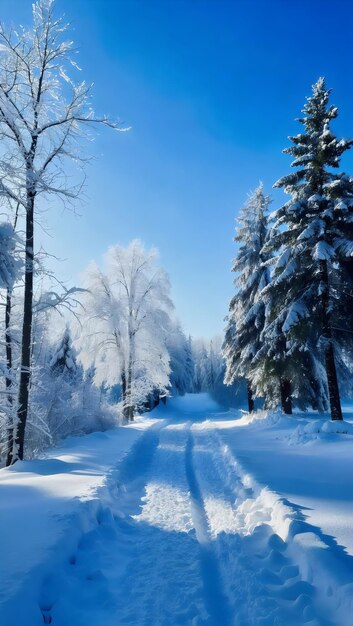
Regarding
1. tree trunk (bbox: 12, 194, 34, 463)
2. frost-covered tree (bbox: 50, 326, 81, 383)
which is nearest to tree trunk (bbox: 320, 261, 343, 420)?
tree trunk (bbox: 12, 194, 34, 463)

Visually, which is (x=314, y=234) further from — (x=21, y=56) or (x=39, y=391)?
(x=39, y=391)

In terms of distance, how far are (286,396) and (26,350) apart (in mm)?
13216

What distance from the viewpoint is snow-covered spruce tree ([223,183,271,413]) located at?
808 inches

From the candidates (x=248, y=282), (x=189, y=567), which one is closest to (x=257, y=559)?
(x=189, y=567)

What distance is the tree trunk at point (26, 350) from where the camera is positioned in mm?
9266

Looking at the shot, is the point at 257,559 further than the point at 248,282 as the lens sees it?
No

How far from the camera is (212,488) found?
283 inches

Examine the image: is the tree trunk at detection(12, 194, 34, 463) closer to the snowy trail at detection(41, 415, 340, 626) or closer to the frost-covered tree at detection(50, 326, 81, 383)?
the snowy trail at detection(41, 415, 340, 626)

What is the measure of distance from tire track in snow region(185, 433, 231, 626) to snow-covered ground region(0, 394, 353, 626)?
0.02 metres

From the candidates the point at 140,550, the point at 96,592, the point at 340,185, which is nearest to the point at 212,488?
the point at 140,550

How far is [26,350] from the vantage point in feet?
31.3

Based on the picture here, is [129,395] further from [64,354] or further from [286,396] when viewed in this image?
[64,354]

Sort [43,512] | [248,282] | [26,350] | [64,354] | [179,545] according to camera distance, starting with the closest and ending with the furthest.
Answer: [179,545], [43,512], [26,350], [248,282], [64,354]

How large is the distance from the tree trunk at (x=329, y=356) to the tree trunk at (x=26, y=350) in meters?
9.65
